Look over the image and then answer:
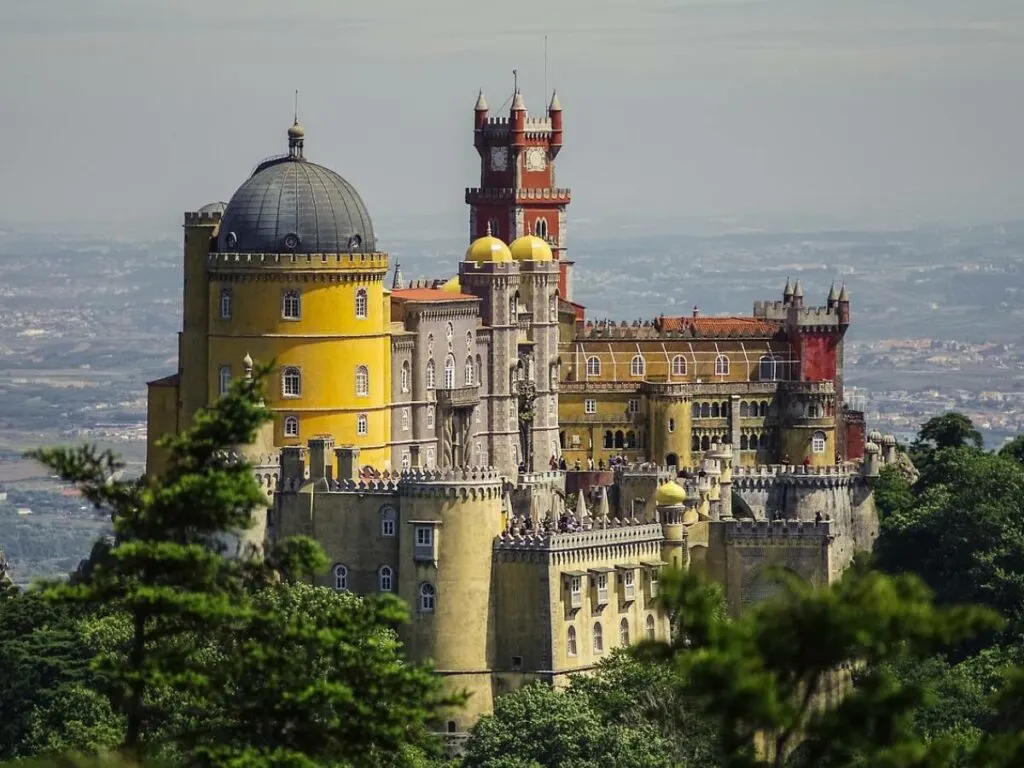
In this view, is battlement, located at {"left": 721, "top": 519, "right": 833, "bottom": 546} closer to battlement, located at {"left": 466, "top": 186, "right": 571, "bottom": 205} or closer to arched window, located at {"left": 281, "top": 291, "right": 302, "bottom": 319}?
arched window, located at {"left": 281, "top": 291, "right": 302, "bottom": 319}

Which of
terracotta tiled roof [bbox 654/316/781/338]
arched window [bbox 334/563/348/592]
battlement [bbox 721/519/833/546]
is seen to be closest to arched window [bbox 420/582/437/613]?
arched window [bbox 334/563/348/592]

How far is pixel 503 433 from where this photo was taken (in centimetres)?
14525

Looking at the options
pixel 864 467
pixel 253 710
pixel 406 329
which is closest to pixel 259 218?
pixel 406 329

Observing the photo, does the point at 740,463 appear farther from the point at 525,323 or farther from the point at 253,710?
the point at 253,710

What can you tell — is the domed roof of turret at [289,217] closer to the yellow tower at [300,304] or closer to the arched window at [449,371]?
the yellow tower at [300,304]

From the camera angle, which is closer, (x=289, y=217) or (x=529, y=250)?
(x=289, y=217)

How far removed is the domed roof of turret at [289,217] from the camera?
13375 cm

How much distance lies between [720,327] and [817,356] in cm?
472

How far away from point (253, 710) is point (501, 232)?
100 metres

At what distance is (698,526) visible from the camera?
442 ft

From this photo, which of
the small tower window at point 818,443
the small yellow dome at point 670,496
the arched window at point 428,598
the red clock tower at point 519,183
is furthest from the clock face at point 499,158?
the arched window at point 428,598

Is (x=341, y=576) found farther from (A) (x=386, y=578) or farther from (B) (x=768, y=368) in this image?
(B) (x=768, y=368)

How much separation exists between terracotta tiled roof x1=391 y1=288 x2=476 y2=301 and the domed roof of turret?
18.8ft

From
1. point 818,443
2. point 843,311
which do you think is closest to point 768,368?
point 843,311
